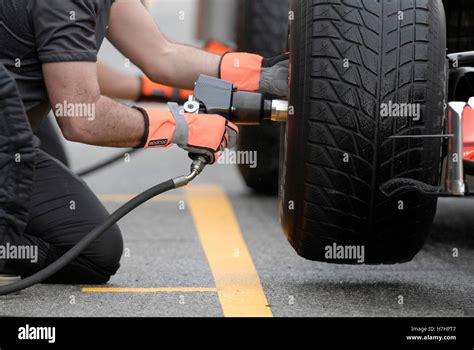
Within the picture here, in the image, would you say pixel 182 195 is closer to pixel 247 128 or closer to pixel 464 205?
pixel 247 128

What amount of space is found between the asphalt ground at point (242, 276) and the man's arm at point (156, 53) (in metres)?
0.76

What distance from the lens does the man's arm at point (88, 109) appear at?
12.3ft

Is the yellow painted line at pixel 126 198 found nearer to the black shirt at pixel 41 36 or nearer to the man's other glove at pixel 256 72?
→ the man's other glove at pixel 256 72

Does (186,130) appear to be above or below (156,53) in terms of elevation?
below

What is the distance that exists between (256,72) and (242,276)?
2.56ft

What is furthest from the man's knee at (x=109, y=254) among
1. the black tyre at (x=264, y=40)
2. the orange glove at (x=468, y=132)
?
the black tyre at (x=264, y=40)

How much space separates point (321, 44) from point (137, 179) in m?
3.84

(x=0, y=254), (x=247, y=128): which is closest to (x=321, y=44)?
(x=0, y=254)

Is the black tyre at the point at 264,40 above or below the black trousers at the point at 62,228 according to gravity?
above

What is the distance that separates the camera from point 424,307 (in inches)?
151

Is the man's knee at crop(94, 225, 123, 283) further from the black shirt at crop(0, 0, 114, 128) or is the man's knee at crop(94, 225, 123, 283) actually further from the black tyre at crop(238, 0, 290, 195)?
the black tyre at crop(238, 0, 290, 195)

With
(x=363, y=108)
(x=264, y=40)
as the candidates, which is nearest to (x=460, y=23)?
(x=363, y=108)

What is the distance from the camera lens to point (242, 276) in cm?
447

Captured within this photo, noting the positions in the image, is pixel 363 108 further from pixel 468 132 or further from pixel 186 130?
pixel 186 130
